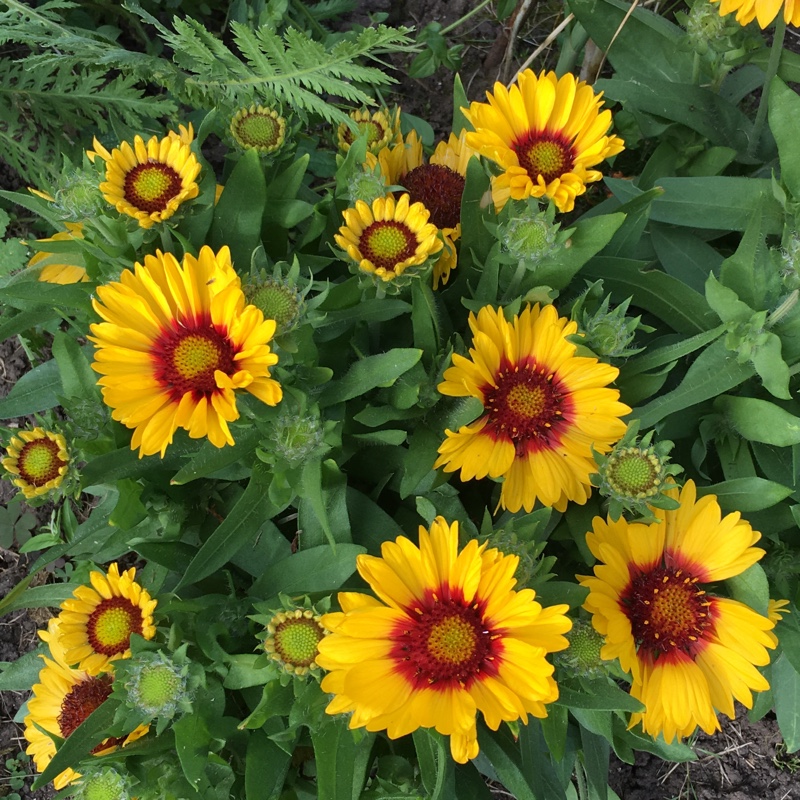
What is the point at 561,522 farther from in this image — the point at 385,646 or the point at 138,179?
the point at 138,179

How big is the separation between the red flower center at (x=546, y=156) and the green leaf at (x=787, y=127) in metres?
0.51

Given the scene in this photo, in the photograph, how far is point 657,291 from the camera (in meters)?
1.59

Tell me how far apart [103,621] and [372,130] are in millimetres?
1173

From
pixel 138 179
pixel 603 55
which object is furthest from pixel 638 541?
pixel 603 55

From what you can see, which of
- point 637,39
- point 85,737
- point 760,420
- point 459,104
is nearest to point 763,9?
point 637,39

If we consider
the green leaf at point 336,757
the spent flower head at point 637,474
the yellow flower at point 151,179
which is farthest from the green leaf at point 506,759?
the yellow flower at point 151,179

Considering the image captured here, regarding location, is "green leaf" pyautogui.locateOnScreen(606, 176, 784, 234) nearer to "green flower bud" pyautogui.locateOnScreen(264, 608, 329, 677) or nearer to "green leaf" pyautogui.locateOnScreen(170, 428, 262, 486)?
"green leaf" pyautogui.locateOnScreen(170, 428, 262, 486)

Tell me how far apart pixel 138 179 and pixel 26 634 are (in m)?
1.62

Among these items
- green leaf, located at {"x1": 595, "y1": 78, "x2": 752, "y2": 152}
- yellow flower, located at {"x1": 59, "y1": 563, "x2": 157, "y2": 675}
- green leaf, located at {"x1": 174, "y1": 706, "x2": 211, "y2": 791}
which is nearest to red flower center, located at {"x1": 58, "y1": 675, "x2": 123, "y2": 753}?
yellow flower, located at {"x1": 59, "y1": 563, "x2": 157, "y2": 675}

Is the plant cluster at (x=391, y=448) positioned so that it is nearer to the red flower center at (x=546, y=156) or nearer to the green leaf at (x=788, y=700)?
the red flower center at (x=546, y=156)

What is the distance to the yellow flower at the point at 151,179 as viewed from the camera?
1.27m

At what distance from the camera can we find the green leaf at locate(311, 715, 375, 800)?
1.31 meters

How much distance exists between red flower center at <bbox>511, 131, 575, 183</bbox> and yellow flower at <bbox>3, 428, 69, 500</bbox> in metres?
1.02

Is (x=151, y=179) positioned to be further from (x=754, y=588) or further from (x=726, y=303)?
(x=754, y=588)
